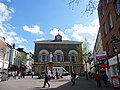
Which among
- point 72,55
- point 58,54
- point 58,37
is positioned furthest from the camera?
point 58,37

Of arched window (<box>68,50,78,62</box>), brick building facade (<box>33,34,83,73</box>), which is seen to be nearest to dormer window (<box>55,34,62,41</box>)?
brick building facade (<box>33,34,83,73</box>)

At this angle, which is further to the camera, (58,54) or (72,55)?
(72,55)

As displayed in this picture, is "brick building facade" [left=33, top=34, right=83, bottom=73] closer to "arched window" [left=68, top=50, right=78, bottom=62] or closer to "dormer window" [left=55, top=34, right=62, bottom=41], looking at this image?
"arched window" [left=68, top=50, right=78, bottom=62]

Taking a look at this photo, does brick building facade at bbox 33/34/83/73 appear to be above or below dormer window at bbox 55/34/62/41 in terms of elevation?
below

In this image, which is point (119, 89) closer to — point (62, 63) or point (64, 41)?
point (62, 63)

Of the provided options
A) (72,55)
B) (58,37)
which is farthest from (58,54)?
(58,37)

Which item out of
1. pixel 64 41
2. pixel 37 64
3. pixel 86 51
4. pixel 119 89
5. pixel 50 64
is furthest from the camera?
pixel 64 41

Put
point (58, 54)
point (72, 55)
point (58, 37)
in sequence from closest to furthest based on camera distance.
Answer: point (58, 54), point (72, 55), point (58, 37)

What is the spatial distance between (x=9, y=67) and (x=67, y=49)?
2131 centimetres

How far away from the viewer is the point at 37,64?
56188mm

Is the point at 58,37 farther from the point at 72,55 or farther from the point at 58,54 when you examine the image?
the point at 72,55

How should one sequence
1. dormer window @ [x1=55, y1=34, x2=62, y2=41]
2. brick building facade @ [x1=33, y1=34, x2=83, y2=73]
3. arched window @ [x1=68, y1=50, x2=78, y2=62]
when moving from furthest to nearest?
dormer window @ [x1=55, y1=34, x2=62, y2=41]
arched window @ [x1=68, y1=50, x2=78, y2=62]
brick building facade @ [x1=33, y1=34, x2=83, y2=73]

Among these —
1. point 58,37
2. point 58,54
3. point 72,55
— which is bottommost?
point 72,55


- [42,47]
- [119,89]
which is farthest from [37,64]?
[119,89]
